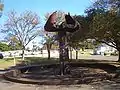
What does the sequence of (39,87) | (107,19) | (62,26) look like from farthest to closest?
(107,19) → (62,26) → (39,87)

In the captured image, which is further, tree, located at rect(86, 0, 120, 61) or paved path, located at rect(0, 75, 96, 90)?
tree, located at rect(86, 0, 120, 61)

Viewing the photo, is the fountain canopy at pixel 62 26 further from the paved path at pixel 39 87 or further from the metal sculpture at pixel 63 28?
the paved path at pixel 39 87

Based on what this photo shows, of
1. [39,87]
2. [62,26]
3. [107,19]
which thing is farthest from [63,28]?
[107,19]

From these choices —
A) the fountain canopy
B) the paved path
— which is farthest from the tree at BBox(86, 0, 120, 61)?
the paved path

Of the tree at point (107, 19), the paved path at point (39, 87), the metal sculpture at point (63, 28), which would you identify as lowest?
the paved path at point (39, 87)

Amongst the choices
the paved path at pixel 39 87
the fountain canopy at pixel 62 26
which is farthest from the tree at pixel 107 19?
the paved path at pixel 39 87

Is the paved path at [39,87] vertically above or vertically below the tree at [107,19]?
below

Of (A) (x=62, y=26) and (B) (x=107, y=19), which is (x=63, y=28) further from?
(B) (x=107, y=19)

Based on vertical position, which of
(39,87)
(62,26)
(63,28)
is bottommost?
(39,87)

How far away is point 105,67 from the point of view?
25.1m

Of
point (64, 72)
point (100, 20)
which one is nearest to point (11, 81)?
point (64, 72)

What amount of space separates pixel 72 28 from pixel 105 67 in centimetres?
679

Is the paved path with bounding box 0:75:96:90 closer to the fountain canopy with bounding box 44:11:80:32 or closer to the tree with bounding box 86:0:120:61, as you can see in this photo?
the fountain canopy with bounding box 44:11:80:32

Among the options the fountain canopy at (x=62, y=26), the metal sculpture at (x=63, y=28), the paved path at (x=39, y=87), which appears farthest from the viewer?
the metal sculpture at (x=63, y=28)
